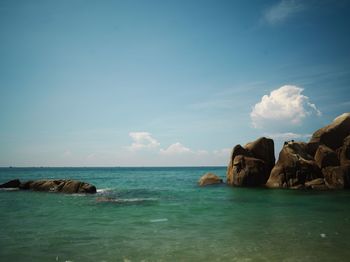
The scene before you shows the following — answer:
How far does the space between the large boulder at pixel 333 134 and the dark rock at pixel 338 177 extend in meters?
5.29

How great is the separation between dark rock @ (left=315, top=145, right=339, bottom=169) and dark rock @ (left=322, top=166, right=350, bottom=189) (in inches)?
33.3

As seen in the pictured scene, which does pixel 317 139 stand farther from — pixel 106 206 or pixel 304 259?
pixel 304 259

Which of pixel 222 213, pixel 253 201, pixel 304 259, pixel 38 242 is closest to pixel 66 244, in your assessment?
pixel 38 242

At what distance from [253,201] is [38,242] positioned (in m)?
17.8

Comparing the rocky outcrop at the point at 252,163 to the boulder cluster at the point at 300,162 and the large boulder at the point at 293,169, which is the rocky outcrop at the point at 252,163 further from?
the large boulder at the point at 293,169

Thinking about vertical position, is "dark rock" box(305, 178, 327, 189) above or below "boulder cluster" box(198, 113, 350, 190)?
below

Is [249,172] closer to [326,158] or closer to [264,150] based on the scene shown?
[264,150]

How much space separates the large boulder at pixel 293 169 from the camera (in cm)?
3409

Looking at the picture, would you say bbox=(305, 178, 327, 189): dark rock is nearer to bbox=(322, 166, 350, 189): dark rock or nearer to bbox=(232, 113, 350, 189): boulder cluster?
bbox=(232, 113, 350, 189): boulder cluster

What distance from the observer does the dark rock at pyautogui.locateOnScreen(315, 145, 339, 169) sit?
34.2 metres

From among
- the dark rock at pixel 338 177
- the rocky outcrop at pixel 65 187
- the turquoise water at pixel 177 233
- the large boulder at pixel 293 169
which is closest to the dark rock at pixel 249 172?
the large boulder at pixel 293 169

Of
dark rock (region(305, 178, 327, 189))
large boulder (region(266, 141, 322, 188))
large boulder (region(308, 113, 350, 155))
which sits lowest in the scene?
dark rock (region(305, 178, 327, 189))

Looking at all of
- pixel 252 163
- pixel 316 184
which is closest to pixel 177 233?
pixel 316 184

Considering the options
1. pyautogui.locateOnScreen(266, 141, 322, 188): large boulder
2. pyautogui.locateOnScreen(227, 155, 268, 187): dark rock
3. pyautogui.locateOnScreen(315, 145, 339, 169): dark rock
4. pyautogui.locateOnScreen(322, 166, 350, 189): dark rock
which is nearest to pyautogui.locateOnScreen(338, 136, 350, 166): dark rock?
pyautogui.locateOnScreen(322, 166, 350, 189): dark rock
